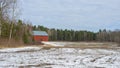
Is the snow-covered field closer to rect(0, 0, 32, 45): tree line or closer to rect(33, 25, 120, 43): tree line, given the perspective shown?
rect(0, 0, 32, 45): tree line

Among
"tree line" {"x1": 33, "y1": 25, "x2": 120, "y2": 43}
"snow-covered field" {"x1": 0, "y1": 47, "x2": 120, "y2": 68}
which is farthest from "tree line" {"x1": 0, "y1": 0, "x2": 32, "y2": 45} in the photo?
"tree line" {"x1": 33, "y1": 25, "x2": 120, "y2": 43}

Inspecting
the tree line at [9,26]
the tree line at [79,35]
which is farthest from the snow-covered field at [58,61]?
the tree line at [79,35]

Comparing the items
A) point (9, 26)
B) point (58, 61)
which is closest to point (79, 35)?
point (9, 26)

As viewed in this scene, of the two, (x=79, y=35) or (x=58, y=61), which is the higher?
(x=58, y=61)

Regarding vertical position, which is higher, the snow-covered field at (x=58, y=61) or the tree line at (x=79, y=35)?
the snow-covered field at (x=58, y=61)

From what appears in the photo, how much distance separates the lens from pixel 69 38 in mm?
128375

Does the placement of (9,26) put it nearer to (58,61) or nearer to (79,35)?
(58,61)

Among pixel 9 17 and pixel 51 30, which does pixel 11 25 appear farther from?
pixel 51 30

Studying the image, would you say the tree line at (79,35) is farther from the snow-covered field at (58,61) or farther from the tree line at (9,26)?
the snow-covered field at (58,61)

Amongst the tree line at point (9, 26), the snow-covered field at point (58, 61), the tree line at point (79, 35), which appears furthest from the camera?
the tree line at point (79, 35)

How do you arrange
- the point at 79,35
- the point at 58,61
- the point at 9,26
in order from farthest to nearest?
the point at 79,35 < the point at 9,26 < the point at 58,61

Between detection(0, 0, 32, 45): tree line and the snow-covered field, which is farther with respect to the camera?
detection(0, 0, 32, 45): tree line

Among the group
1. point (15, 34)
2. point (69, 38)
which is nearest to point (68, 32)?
point (69, 38)

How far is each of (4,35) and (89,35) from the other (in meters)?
87.4
